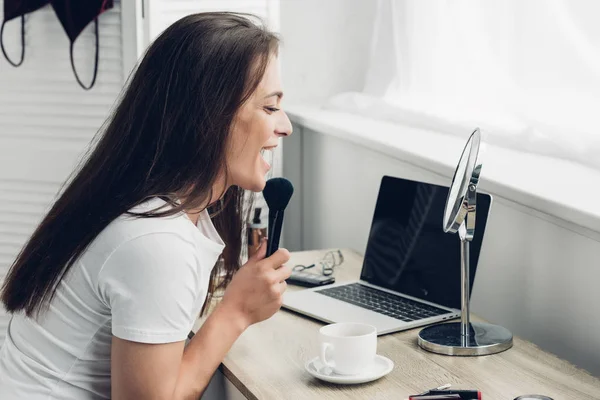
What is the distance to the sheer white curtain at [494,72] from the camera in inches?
64.0

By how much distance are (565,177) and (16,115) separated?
153cm

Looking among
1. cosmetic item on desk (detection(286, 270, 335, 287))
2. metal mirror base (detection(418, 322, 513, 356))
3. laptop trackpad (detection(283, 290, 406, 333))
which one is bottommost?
cosmetic item on desk (detection(286, 270, 335, 287))

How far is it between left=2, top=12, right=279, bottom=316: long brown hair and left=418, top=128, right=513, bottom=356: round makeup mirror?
346 mm

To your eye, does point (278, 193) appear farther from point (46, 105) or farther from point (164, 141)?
point (46, 105)

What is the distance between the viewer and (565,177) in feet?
4.91

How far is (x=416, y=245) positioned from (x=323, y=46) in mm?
1171

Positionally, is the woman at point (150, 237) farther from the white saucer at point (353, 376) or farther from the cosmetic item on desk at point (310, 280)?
the cosmetic item on desk at point (310, 280)

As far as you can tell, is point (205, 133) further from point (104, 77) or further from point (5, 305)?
point (104, 77)

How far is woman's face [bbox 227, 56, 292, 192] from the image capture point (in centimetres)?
122

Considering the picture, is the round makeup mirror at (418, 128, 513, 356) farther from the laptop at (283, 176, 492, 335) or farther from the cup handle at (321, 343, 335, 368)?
the cup handle at (321, 343, 335, 368)

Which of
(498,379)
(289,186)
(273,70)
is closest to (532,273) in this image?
(498,379)

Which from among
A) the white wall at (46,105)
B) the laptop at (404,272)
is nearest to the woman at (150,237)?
the laptop at (404,272)

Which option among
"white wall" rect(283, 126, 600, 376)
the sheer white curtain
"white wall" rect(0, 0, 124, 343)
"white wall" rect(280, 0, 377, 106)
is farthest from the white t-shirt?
"white wall" rect(280, 0, 377, 106)

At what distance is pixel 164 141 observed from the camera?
3.84 ft
